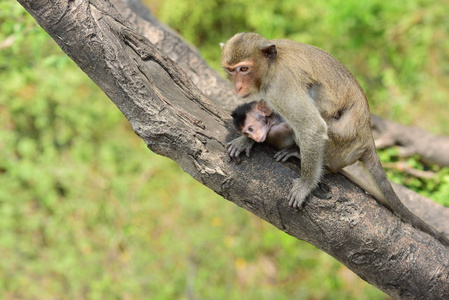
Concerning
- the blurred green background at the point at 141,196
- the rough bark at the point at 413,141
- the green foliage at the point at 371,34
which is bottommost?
the blurred green background at the point at 141,196

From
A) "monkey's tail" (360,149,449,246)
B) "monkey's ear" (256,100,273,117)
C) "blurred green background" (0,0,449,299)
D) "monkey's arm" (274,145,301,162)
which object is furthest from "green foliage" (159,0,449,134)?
"monkey's arm" (274,145,301,162)

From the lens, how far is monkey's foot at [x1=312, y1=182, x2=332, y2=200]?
2.95 meters

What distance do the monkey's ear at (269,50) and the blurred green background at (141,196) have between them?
282cm

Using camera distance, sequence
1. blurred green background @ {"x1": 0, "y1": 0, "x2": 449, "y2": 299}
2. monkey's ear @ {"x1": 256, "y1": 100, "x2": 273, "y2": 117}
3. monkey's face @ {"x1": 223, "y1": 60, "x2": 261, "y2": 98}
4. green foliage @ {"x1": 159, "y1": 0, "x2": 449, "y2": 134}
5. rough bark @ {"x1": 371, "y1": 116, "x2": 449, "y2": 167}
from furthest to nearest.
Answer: green foliage @ {"x1": 159, "y1": 0, "x2": 449, "y2": 134} → blurred green background @ {"x1": 0, "y1": 0, "x2": 449, "y2": 299} → rough bark @ {"x1": 371, "y1": 116, "x2": 449, "y2": 167} → monkey's ear @ {"x1": 256, "y1": 100, "x2": 273, "y2": 117} → monkey's face @ {"x1": 223, "y1": 60, "x2": 261, "y2": 98}

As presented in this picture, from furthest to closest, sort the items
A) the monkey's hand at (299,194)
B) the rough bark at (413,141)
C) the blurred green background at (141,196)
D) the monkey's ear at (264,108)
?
1. the blurred green background at (141,196)
2. the rough bark at (413,141)
3. the monkey's ear at (264,108)
4. the monkey's hand at (299,194)

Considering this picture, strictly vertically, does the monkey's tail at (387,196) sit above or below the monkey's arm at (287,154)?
above

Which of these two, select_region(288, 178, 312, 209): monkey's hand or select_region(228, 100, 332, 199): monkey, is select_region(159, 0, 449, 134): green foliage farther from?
select_region(288, 178, 312, 209): monkey's hand

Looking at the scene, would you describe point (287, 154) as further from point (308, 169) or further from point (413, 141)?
point (413, 141)

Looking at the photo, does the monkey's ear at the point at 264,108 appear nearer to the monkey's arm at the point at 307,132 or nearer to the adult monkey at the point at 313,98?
the adult monkey at the point at 313,98

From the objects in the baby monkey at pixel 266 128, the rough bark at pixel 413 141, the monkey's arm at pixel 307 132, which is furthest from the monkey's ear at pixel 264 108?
the rough bark at pixel 413 141

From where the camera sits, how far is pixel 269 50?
3133 millimetres

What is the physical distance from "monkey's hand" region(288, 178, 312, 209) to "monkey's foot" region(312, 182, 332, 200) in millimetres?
61

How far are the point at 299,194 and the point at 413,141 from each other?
3.31 m

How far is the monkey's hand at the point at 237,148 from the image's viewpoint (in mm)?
2920
